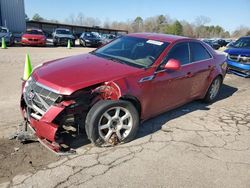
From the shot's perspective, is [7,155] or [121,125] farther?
[121,125]

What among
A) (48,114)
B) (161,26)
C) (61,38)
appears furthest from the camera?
(161,26)

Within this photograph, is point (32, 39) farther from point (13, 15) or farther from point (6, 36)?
point (13, 15)

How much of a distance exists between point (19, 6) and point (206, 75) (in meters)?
31.0

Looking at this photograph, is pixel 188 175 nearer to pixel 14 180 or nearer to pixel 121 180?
pixel 121 180

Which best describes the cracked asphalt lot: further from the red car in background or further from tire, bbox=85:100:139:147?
the red car in background

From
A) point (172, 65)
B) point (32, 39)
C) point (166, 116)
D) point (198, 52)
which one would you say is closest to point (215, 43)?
point (32, 39)

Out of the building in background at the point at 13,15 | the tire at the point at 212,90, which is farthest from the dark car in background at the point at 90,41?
the tire at the point at 212,90

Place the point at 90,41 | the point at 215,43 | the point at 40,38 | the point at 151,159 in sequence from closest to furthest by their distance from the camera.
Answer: the point at 151,159, the point at 40,38, the point at 90,41, the point at 215,43

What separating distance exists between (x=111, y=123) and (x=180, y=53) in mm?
2135

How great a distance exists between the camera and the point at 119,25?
387 ft

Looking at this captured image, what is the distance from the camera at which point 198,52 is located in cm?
560

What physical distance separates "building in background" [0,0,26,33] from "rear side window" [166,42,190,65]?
29.5m

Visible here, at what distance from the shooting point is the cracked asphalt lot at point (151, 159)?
3164 mm

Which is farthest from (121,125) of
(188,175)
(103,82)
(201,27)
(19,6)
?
(201,27)
